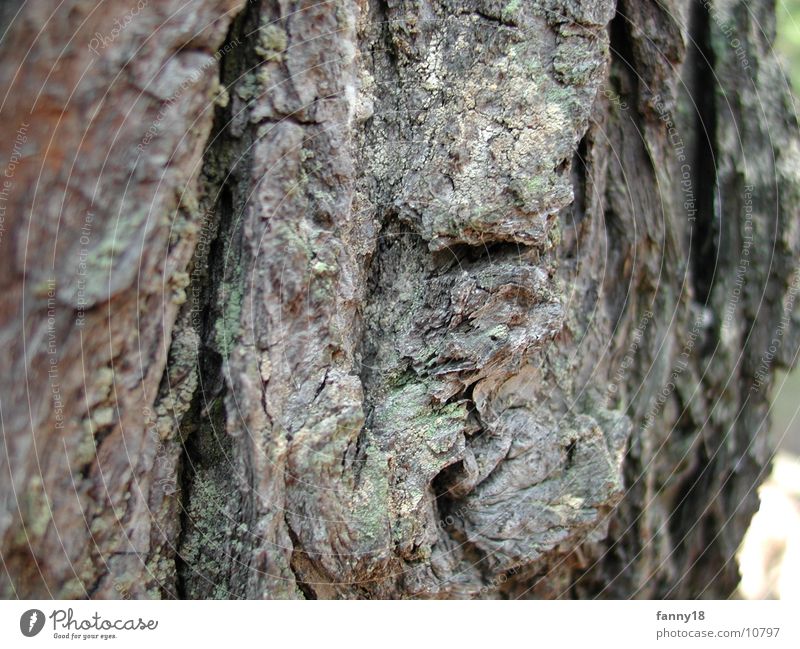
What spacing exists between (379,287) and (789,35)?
1.09m

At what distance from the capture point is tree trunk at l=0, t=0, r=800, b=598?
88 cm

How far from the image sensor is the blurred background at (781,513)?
54.9 inches

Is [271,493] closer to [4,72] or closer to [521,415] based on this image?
[521,415]

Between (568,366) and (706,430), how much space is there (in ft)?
1.38

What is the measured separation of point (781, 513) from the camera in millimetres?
1595

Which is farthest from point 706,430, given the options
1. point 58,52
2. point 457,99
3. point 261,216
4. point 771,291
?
point 58,52

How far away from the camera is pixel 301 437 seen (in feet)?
3.23
